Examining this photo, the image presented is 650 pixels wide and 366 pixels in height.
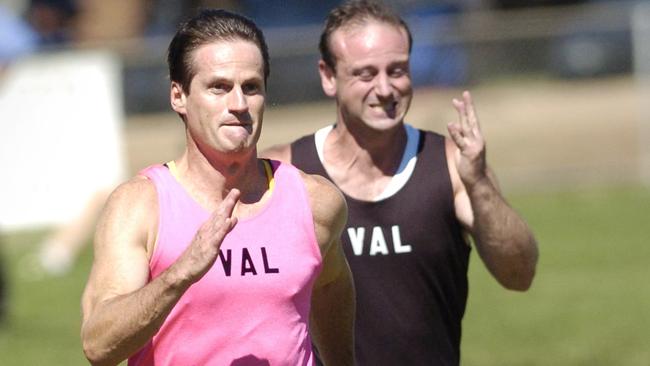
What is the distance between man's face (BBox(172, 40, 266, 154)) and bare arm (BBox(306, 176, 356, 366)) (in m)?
0.35

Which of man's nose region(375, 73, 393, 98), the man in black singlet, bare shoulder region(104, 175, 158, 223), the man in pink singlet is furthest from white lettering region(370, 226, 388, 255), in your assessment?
bare shoulder region(104, 175, 158, 223)

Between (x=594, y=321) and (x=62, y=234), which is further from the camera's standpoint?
(x=62, y=234)

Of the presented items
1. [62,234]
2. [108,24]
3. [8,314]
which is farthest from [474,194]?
[108,24]

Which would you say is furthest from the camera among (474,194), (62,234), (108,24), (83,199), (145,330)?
(108,24)

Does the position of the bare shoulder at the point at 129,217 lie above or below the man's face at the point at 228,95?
below

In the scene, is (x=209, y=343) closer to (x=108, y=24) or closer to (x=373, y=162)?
(x=373, y=162)

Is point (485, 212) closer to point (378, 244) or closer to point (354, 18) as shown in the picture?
point (378, 244)

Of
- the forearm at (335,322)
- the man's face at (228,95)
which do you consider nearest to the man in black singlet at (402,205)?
the forearm at (335,322)

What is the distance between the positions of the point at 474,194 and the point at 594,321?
6368 mm

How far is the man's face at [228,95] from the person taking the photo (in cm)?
429

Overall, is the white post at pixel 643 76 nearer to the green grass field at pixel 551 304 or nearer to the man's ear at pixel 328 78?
the green grass field at pixel 551 304

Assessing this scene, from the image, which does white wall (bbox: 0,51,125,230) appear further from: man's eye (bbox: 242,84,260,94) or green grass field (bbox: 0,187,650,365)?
man's eye (bbox: 242,84,260,94)

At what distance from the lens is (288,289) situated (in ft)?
14.4

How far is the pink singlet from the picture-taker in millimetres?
4285
